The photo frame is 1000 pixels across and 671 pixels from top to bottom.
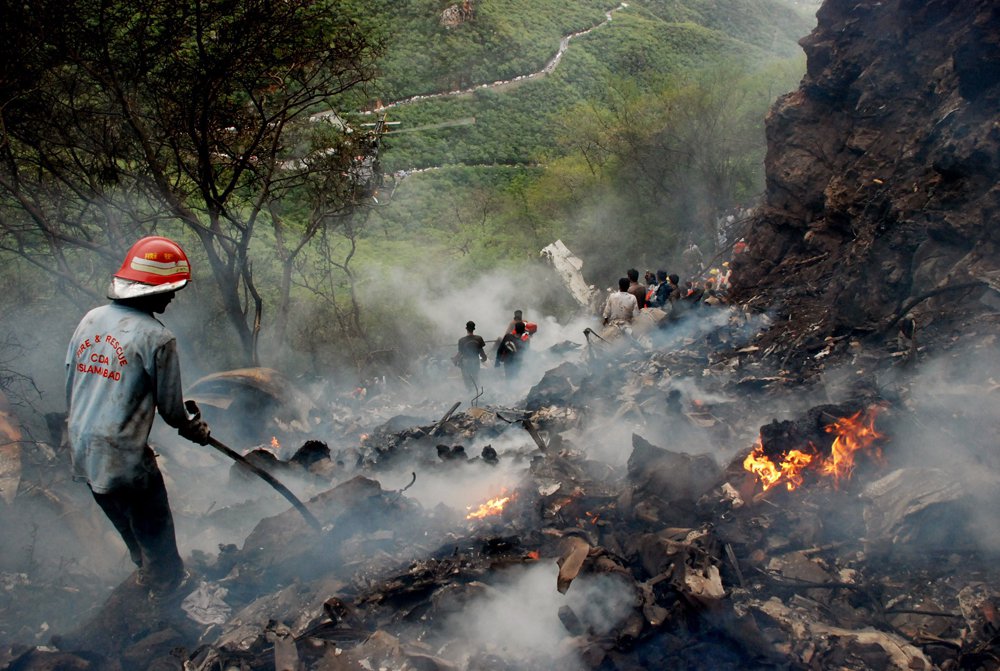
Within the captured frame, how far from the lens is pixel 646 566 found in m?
4.38

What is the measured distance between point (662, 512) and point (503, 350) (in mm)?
6898

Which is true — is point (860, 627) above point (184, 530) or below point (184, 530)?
→ below

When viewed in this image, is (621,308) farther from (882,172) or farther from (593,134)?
(593,134)

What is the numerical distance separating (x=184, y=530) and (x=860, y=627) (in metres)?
5.28

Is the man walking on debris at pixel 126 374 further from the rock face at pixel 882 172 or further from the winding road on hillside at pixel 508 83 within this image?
the winding road on hillside at pixel 508 83

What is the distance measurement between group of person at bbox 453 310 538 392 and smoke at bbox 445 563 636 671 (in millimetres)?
7624

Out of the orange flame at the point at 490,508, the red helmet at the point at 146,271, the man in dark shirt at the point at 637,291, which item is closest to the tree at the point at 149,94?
the red helmet at the point at 146,271

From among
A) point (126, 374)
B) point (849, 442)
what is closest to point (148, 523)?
point (126, 374)

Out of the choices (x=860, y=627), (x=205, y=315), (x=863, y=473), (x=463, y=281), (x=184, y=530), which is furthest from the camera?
(x=463, y=281)

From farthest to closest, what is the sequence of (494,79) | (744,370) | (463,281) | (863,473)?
(494,79), (463,281), (744,370), (863,473)

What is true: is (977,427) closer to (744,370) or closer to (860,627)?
(860,627)

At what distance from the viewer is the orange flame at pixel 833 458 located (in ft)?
17.6

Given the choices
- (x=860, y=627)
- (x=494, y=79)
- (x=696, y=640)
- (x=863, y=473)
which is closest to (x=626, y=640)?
(x=696, y=640)

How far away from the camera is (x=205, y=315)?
13.3 meters
